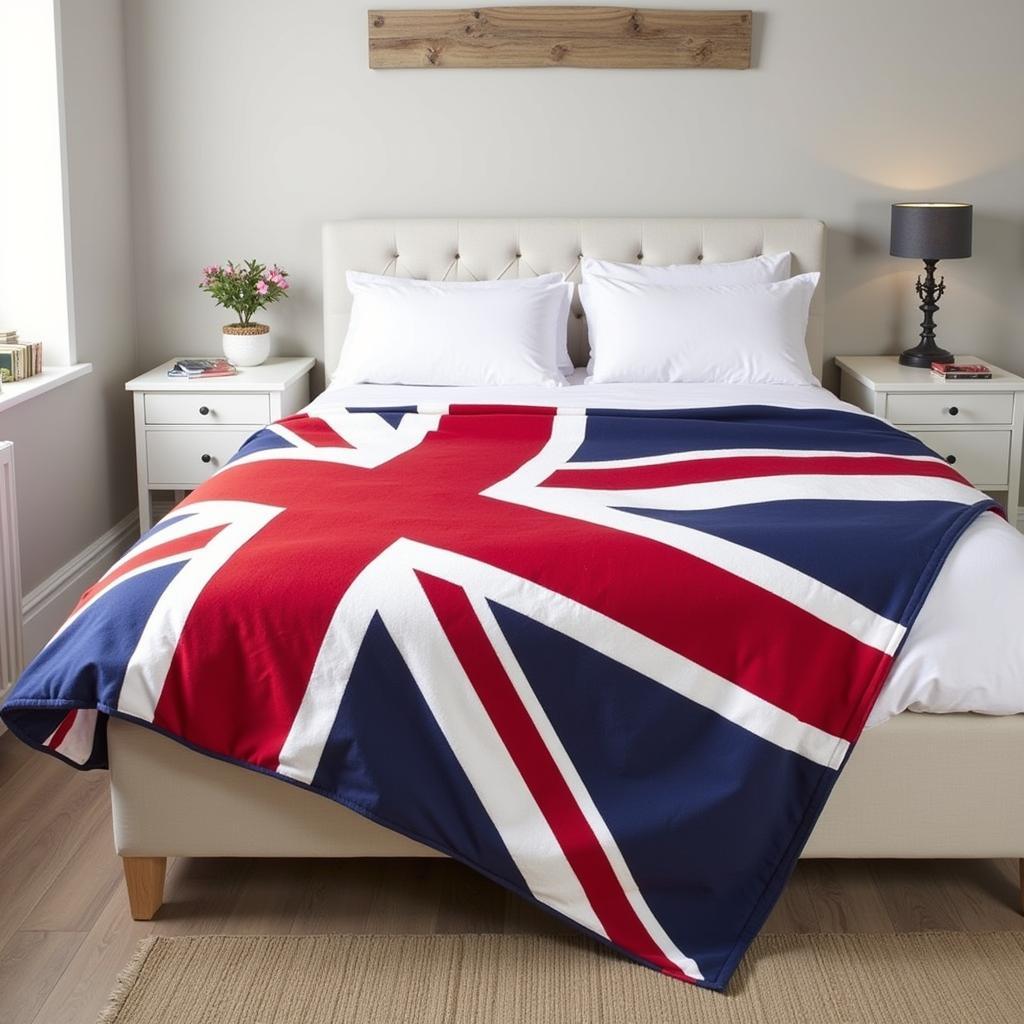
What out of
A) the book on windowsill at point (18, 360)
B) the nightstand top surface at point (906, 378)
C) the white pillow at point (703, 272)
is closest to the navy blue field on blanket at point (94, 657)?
the book on windowsill at point (18, 360)

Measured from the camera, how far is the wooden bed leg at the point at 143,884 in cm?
235

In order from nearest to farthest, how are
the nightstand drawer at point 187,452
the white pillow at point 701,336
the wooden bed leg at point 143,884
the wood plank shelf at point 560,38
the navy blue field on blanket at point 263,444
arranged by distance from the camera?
the wooden bed leg at point 143,884 < the navy blue field on blanket at point 263,444 < the white pillow at point 701,336 < the nightstand drawer at point 187,452 < the wood plank shelf at point 560,38

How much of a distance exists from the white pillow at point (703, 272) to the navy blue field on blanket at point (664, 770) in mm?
2193

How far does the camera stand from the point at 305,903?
242 centimetres

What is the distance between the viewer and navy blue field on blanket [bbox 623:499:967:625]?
2270 millimetres

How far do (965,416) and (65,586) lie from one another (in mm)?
2767

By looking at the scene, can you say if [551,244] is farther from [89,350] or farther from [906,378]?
[89,350]

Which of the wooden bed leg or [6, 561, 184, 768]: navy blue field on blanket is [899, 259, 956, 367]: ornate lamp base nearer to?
[6, 561, 184, 768]: navy blue field on blanket

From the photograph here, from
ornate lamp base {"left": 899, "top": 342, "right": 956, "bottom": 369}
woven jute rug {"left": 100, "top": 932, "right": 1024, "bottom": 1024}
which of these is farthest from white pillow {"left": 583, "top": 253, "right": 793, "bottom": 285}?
woven jute rug {"left": 100, "top": 932, "right": 1024, "bottom": 1024}

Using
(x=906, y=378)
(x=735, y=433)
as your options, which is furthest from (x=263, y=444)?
(x=906, y=378)

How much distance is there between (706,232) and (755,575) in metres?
2.34

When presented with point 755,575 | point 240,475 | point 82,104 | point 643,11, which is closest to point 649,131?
point 643,11

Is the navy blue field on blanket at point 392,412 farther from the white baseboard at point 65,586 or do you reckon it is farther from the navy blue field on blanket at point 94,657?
the navy blue field on blanket at point 94,657

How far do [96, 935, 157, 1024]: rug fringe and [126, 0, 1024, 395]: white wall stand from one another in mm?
2742
